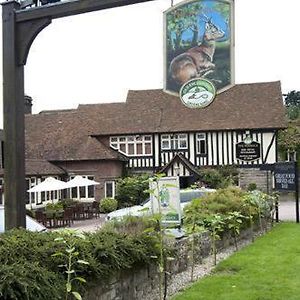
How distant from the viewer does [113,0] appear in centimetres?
556

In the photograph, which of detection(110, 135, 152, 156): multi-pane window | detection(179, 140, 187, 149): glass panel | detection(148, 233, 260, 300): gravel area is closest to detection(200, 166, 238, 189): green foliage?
detection(179, 140, 187, 149): glass panel

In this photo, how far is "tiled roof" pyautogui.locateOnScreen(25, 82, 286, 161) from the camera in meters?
32.1

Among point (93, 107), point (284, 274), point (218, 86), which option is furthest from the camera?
point (93, 107)

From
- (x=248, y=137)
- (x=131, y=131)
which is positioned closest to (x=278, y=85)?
(x=248, y=137)

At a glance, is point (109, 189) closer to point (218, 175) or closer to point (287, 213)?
point (218, 175)

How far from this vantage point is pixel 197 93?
175 inches

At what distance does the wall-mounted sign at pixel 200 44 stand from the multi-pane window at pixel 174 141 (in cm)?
2826

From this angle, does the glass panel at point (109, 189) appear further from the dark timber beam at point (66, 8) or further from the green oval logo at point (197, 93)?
the green oval logo at point (197, 93)

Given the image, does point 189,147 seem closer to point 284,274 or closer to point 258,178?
point 258,178

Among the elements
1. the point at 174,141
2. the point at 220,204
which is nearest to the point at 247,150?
the point at 174,141

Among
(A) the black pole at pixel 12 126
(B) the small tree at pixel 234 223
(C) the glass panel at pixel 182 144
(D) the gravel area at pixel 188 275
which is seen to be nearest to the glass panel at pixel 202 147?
(C) the glass panel at pixel 182 144

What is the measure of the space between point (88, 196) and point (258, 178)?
11105 millimetres

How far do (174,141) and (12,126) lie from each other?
2723 centimetres

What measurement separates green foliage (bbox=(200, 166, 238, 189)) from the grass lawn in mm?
18379
